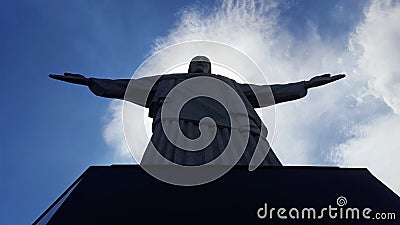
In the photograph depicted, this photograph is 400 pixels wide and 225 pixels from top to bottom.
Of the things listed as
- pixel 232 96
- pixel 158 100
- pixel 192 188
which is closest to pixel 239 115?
pixel 232 96

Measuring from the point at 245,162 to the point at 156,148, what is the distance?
0.81m

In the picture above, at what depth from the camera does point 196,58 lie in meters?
6.10

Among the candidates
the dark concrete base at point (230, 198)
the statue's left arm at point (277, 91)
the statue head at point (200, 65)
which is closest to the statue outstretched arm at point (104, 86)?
the statue head at point (200, 65)

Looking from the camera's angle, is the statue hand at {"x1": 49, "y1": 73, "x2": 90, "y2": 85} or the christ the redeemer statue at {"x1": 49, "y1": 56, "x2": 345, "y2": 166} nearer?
the christ the redeemer statue at {"x1": 49, "y1": 56, "x2": 345, "y2": 166}

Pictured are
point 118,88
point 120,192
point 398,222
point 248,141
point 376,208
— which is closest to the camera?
point 398,222

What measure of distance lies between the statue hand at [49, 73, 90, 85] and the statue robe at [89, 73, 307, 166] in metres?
0.09

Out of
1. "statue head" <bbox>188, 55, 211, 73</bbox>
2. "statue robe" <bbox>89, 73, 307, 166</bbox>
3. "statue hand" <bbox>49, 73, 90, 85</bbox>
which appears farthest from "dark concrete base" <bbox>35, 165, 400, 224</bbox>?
"statue head" <bbox>188, 55, 211, 73</bbox>

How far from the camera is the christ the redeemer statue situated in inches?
185

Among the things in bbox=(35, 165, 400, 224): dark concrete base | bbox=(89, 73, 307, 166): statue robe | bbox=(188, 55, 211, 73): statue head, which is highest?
bbox=(188, 55, 211, 73): statue head

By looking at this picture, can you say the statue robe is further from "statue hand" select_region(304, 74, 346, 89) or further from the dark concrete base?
the dark concrete base

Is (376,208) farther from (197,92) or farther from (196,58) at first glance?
(196,58)

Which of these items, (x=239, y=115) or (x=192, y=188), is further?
(x=239, y=115)

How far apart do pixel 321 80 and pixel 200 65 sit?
4.31ft

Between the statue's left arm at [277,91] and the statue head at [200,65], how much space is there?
43cm
